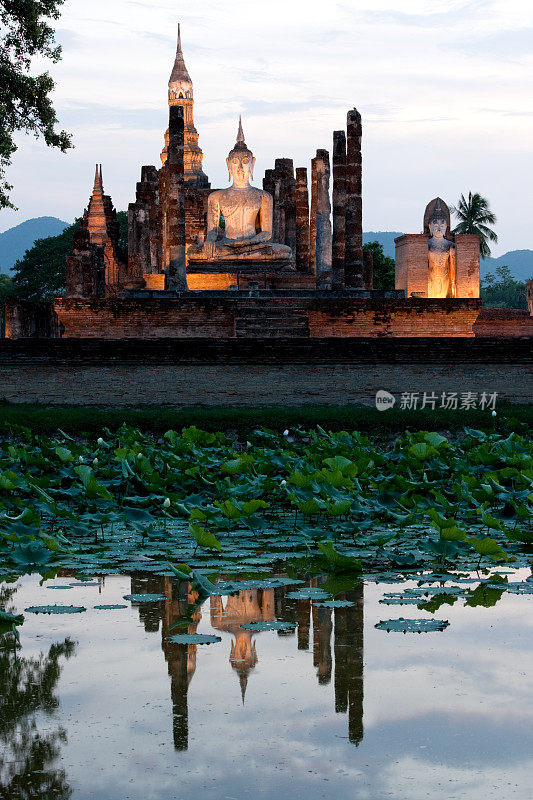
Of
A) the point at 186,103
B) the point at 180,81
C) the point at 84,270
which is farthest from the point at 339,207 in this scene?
the point at 180,81

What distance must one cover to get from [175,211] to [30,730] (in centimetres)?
2297

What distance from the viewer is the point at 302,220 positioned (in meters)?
30.9

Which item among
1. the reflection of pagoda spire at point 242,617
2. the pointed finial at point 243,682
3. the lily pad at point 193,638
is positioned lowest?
the reflection of pagoda spire at point 242,617

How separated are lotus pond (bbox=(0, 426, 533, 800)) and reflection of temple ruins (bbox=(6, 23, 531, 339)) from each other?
13.2m

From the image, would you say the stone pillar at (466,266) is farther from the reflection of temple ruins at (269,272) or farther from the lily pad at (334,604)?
the lily pad at (334,604)

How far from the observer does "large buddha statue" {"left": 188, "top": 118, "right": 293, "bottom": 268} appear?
28.1 metres

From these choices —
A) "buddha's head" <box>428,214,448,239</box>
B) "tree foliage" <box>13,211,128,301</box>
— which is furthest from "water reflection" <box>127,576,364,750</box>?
"tree foliage" <box>13,211,128,301</box>

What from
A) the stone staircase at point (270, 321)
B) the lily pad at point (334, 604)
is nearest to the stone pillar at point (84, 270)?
the stone staircase at point (270, 321)

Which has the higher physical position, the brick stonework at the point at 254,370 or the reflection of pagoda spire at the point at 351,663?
the brick stonework at the point at 254,370

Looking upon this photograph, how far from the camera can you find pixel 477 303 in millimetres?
23000

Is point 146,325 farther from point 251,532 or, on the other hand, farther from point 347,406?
point 251,532

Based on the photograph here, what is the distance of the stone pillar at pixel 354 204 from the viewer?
25.0 m

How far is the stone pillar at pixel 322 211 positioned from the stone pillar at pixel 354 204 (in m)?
3.44

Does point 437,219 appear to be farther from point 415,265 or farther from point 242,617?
point 242,617
